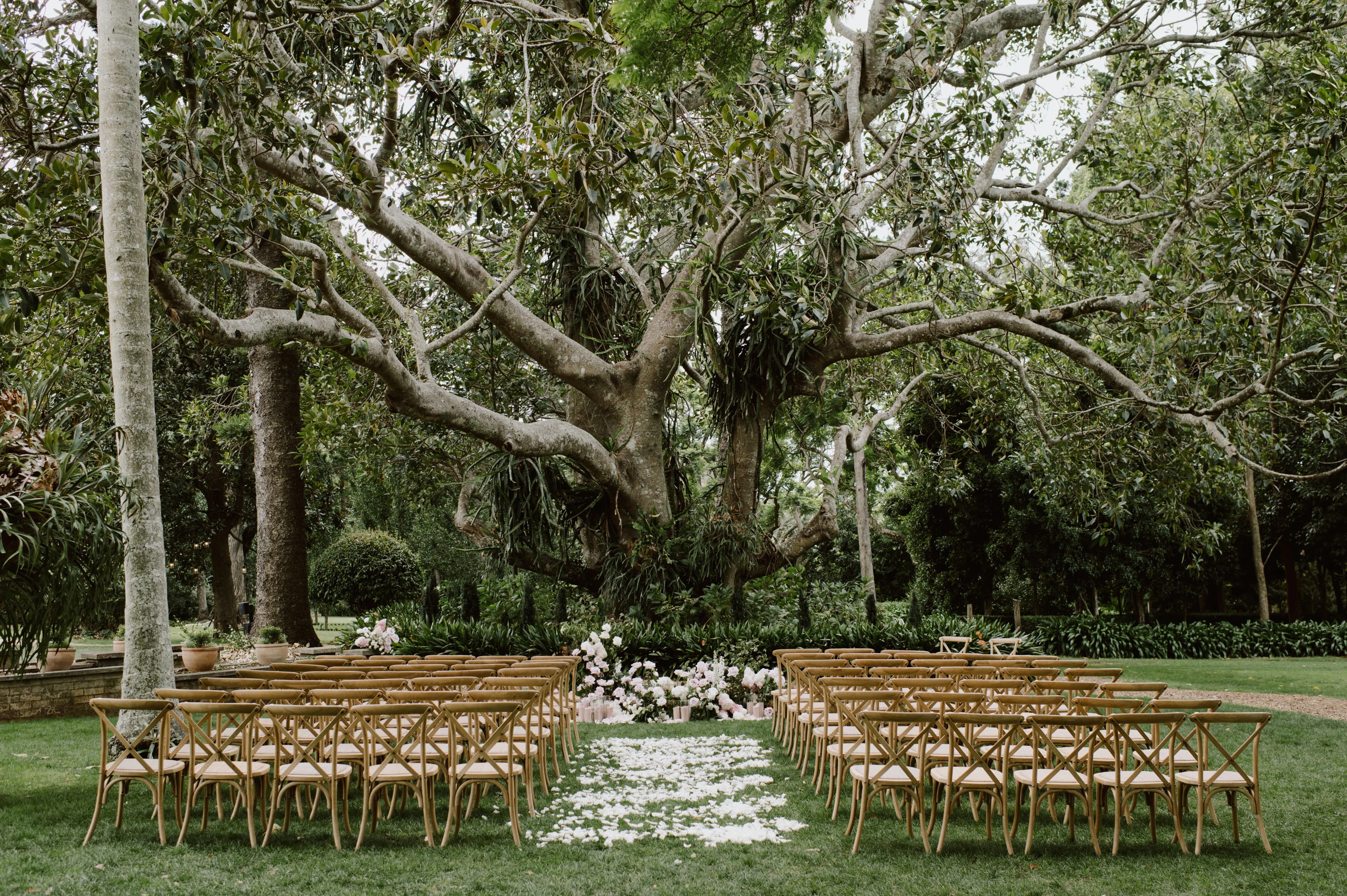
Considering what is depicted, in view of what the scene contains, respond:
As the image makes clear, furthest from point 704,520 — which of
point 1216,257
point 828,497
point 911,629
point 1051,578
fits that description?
point 1051,578

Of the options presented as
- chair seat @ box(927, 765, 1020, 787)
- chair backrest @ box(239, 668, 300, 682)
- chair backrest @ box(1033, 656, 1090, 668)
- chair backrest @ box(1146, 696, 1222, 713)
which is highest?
chair backrest @ box(239, 668, 300, 682)

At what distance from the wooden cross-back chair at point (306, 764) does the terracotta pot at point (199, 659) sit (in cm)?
601

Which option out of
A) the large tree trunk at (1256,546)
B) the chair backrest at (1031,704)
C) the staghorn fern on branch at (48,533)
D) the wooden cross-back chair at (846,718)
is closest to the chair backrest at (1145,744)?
the chair backrest at (1031,704)

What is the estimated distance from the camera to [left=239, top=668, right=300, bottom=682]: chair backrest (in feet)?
23.1

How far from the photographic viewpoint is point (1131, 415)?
11211 mm

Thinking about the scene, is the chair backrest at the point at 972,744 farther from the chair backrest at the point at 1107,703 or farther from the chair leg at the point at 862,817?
the chair leg at the point at 862,817

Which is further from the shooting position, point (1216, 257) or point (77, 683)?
point (77, 683)

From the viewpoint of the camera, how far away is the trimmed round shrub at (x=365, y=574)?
814 inches

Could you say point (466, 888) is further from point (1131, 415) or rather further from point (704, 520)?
point (1131, 415)

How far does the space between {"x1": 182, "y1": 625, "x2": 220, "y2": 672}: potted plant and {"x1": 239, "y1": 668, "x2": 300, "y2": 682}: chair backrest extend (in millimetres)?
4356

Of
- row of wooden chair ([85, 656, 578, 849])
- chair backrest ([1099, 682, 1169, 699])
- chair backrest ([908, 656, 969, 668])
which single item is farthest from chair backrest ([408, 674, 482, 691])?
chair backrest ([1099, 682, 1169, 699])

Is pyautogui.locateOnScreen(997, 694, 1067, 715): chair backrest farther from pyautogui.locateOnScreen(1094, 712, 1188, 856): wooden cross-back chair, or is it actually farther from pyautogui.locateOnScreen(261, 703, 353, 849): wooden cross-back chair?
pyautogui.locateOnScreen(261, 703, 353, 849): wooden cross-back chair

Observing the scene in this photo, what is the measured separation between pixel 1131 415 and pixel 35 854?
11.2m

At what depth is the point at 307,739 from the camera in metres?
6.35
